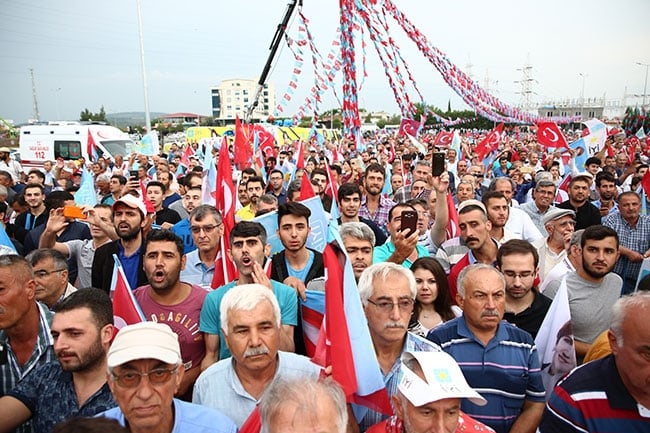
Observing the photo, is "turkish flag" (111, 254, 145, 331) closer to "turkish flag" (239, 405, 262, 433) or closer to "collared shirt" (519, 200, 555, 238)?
"turkish flag" (239, 405, 262, 433)

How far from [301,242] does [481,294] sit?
1692mm

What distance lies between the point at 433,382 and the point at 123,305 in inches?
77.6

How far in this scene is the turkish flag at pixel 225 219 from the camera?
4035mm

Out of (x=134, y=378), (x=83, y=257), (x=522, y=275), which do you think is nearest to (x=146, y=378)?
(x=134, y=378)

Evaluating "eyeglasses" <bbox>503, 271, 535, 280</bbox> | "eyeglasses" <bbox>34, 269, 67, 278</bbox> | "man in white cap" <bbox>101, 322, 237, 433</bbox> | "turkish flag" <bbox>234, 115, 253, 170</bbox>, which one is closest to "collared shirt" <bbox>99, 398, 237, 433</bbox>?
"man in white cap" <bbox>101, 322, 237, 433</bbox>

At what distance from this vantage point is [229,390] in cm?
238

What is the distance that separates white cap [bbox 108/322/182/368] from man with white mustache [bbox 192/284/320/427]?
1.24 feet

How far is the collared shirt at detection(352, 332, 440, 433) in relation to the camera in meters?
2.45

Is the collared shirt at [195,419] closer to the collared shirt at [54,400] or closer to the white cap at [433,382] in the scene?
the collared shirt at [54,400]

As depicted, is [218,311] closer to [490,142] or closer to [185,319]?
[185,319]

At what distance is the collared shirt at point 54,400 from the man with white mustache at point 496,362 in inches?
68.5

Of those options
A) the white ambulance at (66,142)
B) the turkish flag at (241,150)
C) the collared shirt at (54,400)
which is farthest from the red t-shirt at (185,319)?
the white ambulance at (66,142)

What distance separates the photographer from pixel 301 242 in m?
3.96

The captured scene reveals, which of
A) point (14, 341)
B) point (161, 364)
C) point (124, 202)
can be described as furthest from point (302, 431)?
point (124, 202)
